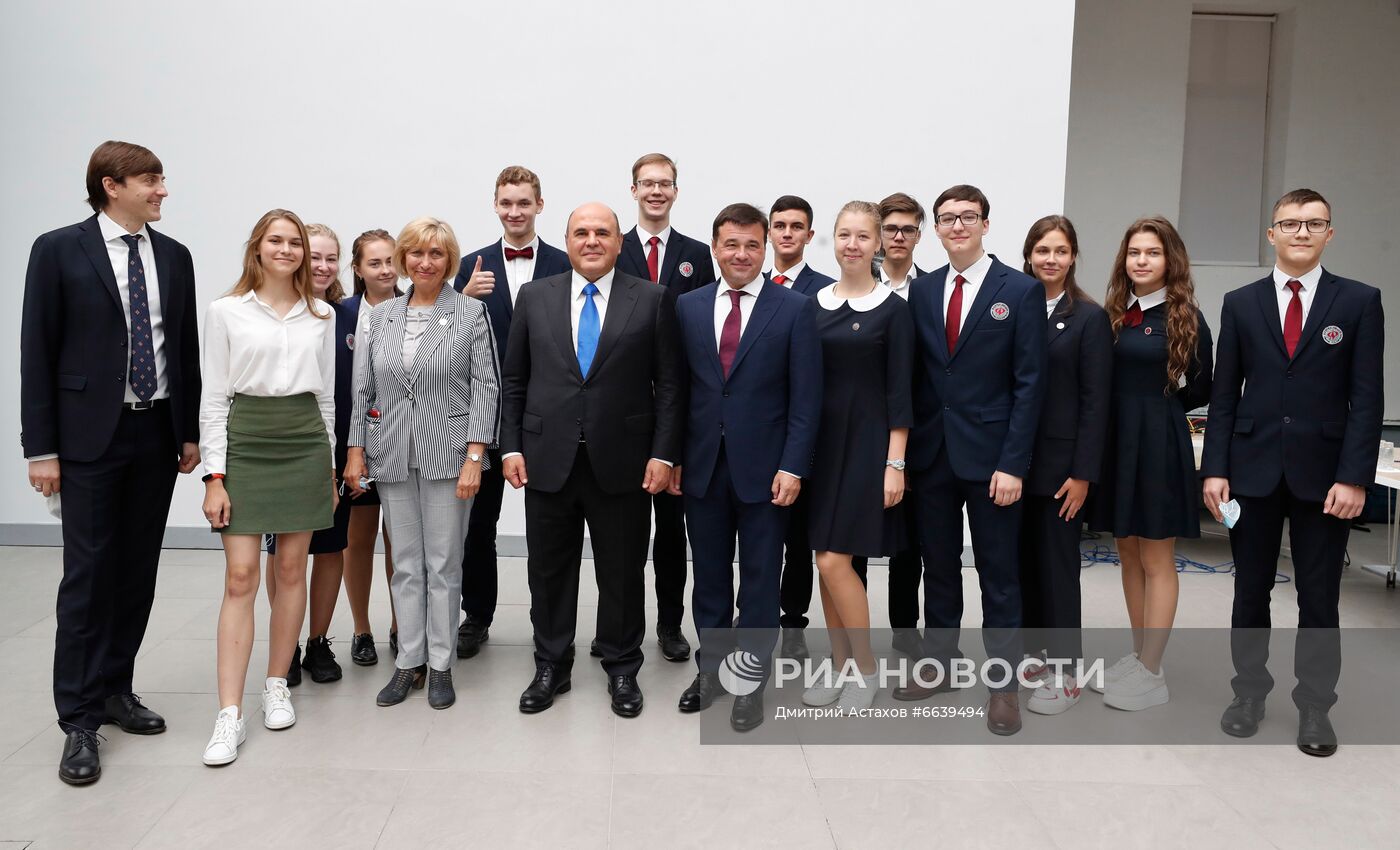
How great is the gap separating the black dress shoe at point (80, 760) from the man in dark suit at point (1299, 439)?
3.52 m

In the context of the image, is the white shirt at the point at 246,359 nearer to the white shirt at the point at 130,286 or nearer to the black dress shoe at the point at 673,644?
the white shirt at the point at 130,286

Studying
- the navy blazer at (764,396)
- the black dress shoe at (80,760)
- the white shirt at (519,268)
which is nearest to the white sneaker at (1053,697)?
the navy blazer at (764,396)

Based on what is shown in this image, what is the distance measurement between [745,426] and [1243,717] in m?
1.93

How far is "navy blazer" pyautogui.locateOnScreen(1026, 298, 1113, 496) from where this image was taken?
3201 millimetres

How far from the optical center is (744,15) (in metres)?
5.36

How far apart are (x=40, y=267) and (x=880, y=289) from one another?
251cm

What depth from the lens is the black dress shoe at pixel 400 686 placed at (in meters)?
3.31

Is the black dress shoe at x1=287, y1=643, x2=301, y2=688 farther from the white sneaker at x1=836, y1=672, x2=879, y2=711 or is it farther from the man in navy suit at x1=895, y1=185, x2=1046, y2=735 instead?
the man in navy suit at x1=895, y1=185, x2=1046, y2=735

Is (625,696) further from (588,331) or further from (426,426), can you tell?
(588,331)

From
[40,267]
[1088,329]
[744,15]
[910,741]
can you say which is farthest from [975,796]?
[744,15]

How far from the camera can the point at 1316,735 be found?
3076 millimetres

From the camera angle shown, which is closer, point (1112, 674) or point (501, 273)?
point (1112, 674)

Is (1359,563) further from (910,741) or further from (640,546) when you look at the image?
(640,546)

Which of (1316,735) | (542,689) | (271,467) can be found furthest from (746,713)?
(1316,735)
